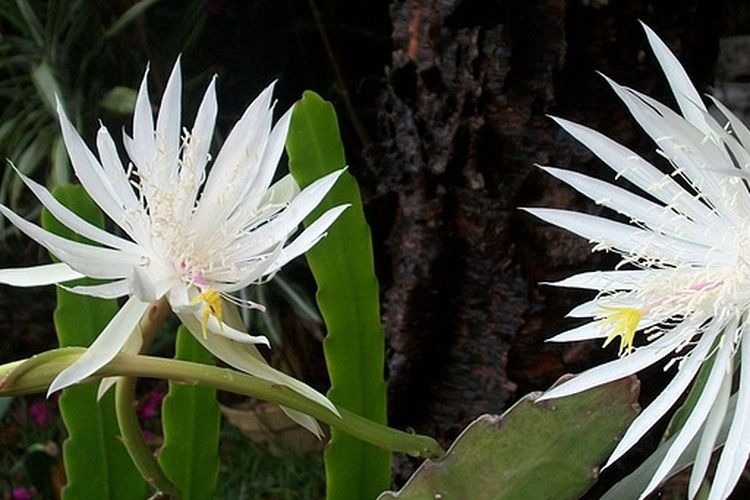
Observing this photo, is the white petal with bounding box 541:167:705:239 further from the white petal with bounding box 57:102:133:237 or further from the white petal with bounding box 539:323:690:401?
the white petal with bounding box 57:102:133:237

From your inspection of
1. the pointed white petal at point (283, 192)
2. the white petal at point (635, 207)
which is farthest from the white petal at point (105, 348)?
the white petal at point (635, 207)

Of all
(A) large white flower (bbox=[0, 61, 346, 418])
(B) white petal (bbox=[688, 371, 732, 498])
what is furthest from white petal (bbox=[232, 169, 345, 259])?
(B) white petal (bbox=[688, 371, 732, 498])

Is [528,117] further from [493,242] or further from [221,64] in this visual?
[221,64]

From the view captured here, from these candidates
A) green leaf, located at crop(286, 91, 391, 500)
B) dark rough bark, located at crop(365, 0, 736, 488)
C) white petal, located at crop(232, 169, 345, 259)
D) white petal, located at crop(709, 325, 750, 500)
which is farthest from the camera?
dark rough bark, located at crop(365, 0, 736, 488)

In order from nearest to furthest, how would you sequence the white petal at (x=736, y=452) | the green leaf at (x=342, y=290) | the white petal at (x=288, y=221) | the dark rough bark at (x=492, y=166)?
the white petal at (x=736, y=452) < the white petal at (x=288, y=221) < the green leaf at (x=342, y=290) < the dark rough bark at (x=492, y=166)

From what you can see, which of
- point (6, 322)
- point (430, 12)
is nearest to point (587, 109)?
point (430, 12)

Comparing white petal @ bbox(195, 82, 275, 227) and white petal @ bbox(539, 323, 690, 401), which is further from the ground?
white petal @ bbox(195, 82, 275, 227)

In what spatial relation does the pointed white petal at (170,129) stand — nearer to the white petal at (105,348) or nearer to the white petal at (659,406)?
the white petal at (105,348)
